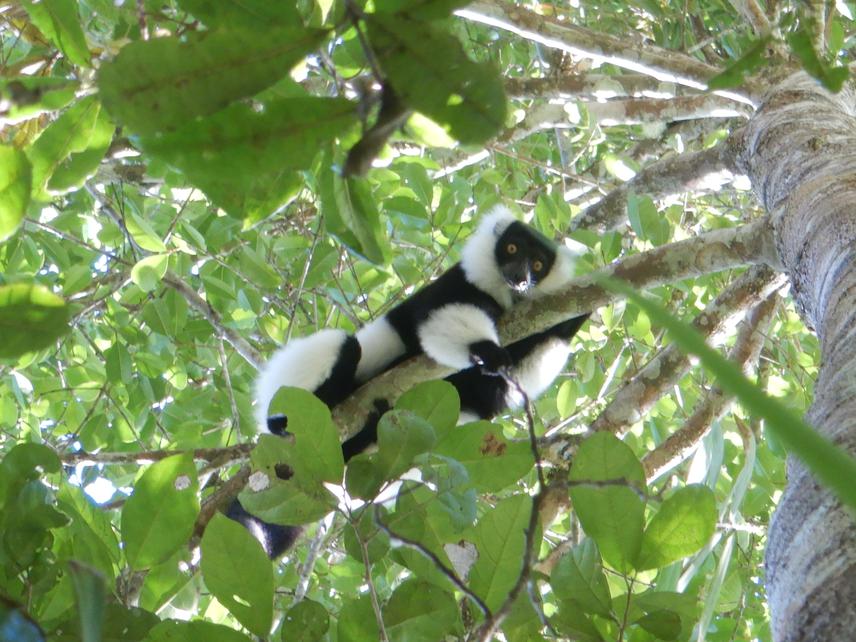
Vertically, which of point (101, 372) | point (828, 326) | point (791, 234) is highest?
point (791, 234)

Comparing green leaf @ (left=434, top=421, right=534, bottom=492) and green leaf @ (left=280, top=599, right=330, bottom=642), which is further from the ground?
green leaf @ (left=434, top=421, right=534, bottom=492)

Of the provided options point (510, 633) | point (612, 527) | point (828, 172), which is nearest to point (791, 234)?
point (828, 172)

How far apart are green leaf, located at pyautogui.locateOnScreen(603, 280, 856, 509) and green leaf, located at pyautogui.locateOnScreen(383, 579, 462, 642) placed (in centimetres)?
128

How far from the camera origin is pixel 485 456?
6.72 ft

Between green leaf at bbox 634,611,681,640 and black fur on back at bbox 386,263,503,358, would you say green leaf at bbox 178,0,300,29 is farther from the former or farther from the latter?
black fur on back at bbox 386,263,503,358

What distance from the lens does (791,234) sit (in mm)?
2324

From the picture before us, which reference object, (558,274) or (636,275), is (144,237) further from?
(558,274)

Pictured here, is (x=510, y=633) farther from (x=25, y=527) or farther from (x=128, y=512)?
(x=25, y=527)

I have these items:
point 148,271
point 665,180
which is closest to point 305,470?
point 148,271

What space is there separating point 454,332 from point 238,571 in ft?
8.59

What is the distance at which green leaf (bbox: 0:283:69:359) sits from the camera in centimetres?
113

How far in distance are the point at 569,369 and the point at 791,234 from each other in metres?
4.15

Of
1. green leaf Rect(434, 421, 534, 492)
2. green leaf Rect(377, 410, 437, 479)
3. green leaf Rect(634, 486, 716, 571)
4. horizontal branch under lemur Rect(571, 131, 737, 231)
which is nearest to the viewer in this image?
green leaf Rect(634, 486, 716, 571)

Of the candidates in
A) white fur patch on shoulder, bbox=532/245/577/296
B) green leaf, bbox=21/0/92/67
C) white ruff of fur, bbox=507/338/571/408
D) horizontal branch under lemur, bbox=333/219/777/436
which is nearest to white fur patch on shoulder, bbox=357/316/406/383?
white ruff of fur, bbox=507/338/571/408
